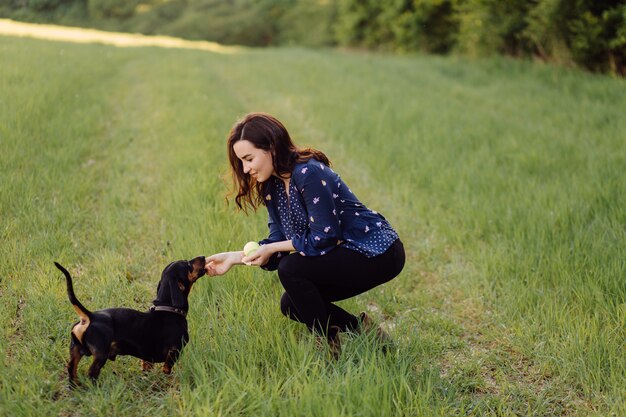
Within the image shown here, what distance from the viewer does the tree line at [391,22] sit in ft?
40.4

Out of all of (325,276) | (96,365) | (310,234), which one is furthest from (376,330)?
(96,365)

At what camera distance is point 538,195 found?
18.8ft

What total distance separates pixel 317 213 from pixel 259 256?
0.44 metres

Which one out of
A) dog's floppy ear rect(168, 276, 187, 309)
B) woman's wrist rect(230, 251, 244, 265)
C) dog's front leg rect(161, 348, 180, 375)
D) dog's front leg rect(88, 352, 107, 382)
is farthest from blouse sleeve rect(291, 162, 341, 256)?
dog's front leg rect(88, 352, 107, 382)

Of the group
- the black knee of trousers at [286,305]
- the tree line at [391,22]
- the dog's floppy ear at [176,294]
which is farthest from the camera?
the tree line at [391,22]

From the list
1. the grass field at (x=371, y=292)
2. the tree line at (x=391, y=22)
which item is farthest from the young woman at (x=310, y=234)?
the tree line at (x=391, y=22)

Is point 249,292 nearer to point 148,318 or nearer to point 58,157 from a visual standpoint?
point 148,318


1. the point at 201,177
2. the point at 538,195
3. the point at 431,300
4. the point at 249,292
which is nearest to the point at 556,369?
the point at 431,300

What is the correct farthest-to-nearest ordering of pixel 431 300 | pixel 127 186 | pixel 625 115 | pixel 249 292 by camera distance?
1. pixel 625 115
2. pixel 127 186
3. pixel 431 300
4. pixel 249 292

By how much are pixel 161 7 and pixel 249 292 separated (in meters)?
36.0

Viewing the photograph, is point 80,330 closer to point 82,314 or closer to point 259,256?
point 82,314

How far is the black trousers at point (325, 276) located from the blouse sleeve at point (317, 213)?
3.0 inches

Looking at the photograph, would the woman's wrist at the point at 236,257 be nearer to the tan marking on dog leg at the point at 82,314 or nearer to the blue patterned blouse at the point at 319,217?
the blue patterned blouse at the point at 319,217

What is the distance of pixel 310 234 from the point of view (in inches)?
124
